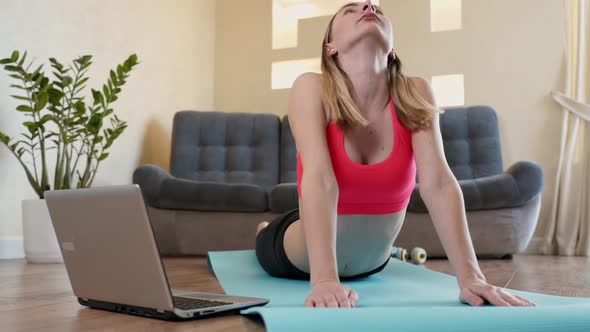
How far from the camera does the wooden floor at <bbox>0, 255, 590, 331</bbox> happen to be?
1065mm

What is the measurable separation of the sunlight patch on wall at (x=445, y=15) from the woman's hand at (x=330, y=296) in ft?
11.6

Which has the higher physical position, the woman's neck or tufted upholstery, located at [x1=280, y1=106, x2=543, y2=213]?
the woman's neck

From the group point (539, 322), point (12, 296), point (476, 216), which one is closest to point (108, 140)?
point (12, 296)

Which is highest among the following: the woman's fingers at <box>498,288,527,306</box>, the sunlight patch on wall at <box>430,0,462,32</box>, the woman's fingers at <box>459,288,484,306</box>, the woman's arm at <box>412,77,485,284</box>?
the sunlight patch on wall at <box>430,0,462,32</box>

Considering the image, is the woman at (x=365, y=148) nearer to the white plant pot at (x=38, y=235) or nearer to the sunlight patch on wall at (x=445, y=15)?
the white plant pot at (x=38, y=235)

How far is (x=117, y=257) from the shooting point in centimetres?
109

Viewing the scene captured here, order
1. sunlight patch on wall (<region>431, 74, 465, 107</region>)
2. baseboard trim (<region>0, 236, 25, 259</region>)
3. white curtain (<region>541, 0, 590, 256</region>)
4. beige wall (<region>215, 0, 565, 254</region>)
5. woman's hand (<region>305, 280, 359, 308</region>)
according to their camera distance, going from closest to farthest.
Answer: woman's hand (<region>305, 280, 359, 308</region>)
baseboard trim (<region>0, 236, 25, 259</region>)
white curtain (<region>541, 0, 590, 256</region>)
beige wall (<region>215, 0, 565, 254</region>)
sunlight patch on wall (<region>431, 74, 465, 107</region>)

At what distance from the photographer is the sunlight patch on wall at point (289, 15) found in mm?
4734

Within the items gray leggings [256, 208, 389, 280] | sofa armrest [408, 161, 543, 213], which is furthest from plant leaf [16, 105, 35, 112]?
sofa armrest [408, 161, 543, 213]

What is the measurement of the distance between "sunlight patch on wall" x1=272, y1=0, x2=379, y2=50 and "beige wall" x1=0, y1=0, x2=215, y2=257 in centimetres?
63

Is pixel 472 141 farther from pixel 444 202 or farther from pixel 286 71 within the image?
pixel 444 202

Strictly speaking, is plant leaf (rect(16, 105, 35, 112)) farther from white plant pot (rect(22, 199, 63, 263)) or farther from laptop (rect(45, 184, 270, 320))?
laptop (rect(45, 184, 270, 320))

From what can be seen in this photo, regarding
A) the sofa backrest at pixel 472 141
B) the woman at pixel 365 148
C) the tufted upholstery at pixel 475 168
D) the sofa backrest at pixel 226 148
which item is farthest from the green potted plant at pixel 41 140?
the sofa backrest at pixel 472 141

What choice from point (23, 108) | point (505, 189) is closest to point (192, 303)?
point (23, 108)
